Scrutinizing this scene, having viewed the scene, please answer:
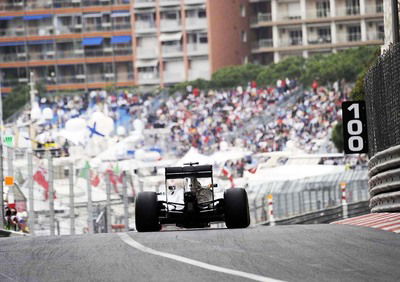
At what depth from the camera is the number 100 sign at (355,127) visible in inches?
778

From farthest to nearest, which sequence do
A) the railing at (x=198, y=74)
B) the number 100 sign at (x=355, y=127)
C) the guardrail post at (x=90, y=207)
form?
the railing at (x=198, y=74), the guardrail post at (x=90, y=207), the number 100 sign at (x=355, y=127)

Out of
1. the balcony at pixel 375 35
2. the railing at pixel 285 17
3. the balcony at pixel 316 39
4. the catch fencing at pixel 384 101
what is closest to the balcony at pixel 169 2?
the railing at pixel 285 17

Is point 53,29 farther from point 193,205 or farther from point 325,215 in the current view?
point 193,205

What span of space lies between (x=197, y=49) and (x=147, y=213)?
350ft

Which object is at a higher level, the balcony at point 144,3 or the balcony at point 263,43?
the balcony at point 144,3

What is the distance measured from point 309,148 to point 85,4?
62.4 m

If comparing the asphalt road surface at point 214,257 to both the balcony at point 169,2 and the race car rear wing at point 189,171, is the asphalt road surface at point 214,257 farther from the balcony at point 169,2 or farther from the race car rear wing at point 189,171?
the balcony at point 169,2

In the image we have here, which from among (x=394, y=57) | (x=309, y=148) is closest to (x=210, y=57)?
(x=309, y=148)

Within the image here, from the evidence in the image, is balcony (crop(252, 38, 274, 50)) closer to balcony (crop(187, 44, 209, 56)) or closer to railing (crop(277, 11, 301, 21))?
railing (crop(277, 11, 301, 21))

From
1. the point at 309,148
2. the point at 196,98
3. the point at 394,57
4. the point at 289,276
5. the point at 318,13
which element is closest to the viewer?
the point at 289,276

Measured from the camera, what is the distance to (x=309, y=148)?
221ft

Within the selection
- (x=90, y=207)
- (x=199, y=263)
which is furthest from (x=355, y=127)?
(x=199, y=263)

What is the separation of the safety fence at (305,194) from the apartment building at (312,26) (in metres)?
81.2

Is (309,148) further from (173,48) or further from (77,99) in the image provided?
(173,48)
